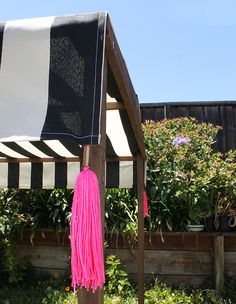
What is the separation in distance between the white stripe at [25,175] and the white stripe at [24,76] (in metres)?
2.48

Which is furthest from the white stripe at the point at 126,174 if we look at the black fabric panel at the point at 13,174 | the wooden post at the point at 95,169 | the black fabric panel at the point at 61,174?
the wooden post at the point at 95,169

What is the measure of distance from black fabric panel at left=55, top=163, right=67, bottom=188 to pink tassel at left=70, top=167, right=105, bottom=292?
2.54 meters

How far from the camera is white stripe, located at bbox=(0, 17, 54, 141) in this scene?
169cm

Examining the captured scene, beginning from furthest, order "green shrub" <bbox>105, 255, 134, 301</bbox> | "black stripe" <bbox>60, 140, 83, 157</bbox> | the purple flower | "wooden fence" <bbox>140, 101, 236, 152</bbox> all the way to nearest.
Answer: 1. "wooden fence" <bbox>140, 101, 236, 152</bbox>
2. the purple flower
3. "green shrub" <bbox>105, 255, 134, 301</bbox>
4. "black stripe" <bbox>60, 140, 83, 157</bbox>

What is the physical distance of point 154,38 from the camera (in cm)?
597

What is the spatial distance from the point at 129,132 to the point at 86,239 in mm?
1631

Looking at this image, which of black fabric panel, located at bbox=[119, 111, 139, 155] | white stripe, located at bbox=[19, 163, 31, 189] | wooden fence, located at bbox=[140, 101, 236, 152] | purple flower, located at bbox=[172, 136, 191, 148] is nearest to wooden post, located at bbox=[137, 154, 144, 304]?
black fabric panel, located at bbox=[119, 111, 139, 155]

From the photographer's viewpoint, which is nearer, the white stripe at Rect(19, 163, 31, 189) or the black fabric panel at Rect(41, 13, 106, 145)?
the black fabric panel at Rect(41, 13, 106, 145)

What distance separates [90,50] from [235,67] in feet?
17.0

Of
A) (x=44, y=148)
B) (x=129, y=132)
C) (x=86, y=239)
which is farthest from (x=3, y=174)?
(x=86, y=239)

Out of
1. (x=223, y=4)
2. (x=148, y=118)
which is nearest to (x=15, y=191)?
(x=148, y=118)

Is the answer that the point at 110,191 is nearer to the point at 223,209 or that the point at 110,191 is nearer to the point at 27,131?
the point at 223,209

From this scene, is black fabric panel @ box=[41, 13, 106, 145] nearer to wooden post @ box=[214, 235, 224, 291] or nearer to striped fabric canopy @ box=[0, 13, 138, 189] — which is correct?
striped fabric canopy @ box=[0, 13, 138, 189]

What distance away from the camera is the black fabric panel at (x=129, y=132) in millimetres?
2730
